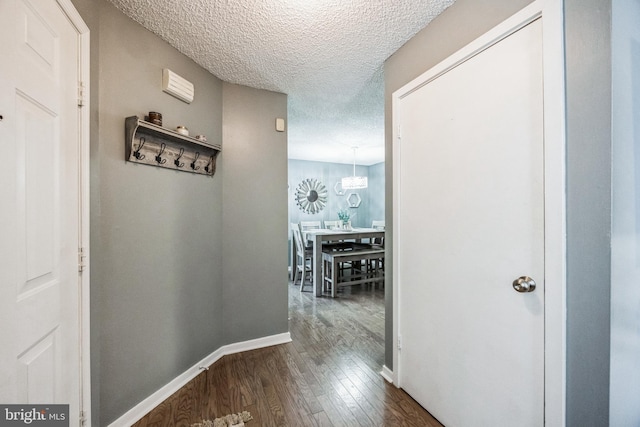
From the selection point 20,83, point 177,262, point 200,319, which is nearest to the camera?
point 20,83

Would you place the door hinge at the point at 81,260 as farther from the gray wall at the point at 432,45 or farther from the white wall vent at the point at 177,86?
the gray wall at the point at 432,45

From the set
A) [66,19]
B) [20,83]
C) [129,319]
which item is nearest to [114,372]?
[129,319]

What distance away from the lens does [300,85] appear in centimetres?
230

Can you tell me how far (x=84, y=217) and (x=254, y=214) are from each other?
1250mm

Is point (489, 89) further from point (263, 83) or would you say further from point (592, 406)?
point (263, 83)

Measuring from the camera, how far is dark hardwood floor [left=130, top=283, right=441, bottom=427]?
1.50m

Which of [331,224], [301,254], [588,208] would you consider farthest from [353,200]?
[588,208]

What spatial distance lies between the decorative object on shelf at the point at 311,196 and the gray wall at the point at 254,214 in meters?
3.25

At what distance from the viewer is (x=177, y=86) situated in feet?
5.64

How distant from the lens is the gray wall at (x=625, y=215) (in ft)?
2.69

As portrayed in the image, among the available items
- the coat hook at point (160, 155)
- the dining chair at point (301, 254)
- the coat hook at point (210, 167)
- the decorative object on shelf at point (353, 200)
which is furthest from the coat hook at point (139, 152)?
the decorative object on shelf at point (353, 200)

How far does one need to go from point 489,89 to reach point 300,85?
1.58m

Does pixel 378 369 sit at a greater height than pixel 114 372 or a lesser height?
lesser

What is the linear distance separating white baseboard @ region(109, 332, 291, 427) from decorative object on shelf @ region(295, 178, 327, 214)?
11.7ft
